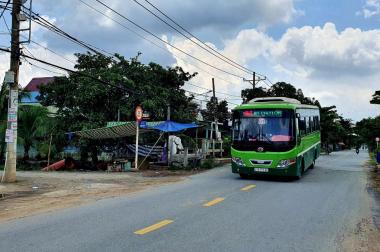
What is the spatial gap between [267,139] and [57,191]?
7983 mm

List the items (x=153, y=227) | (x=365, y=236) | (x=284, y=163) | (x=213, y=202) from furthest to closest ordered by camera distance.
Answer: (x=284, y=163), (x=213, y=202), (x=153, y=227), (x=365, y=236)

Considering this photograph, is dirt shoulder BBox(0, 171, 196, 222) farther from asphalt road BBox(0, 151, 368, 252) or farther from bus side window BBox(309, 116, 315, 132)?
bus side window BBox(309, 116, 315, 132)

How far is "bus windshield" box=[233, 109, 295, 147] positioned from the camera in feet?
54.6

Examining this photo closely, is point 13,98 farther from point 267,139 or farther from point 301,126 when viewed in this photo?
point 301,126

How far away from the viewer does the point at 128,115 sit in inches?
1051

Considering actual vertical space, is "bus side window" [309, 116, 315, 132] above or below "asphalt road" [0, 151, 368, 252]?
above

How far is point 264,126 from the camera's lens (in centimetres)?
1691

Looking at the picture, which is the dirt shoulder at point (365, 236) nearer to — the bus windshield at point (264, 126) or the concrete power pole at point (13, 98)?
the bus windshield at point (264, 126)

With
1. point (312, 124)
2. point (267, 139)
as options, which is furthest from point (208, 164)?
point (267, 139)

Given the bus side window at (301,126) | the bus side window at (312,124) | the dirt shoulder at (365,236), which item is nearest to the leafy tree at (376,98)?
the bus side window at (312,124)

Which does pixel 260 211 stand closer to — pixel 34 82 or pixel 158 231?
pixel 158 231

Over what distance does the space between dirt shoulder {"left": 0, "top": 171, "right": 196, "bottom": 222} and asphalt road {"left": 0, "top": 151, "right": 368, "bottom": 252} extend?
798 mm

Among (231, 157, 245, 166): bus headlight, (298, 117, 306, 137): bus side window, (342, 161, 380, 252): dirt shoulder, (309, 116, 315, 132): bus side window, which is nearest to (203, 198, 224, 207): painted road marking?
(342, 161, 380, 252): dirt shoulder

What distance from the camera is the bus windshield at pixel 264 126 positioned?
16656 mm
